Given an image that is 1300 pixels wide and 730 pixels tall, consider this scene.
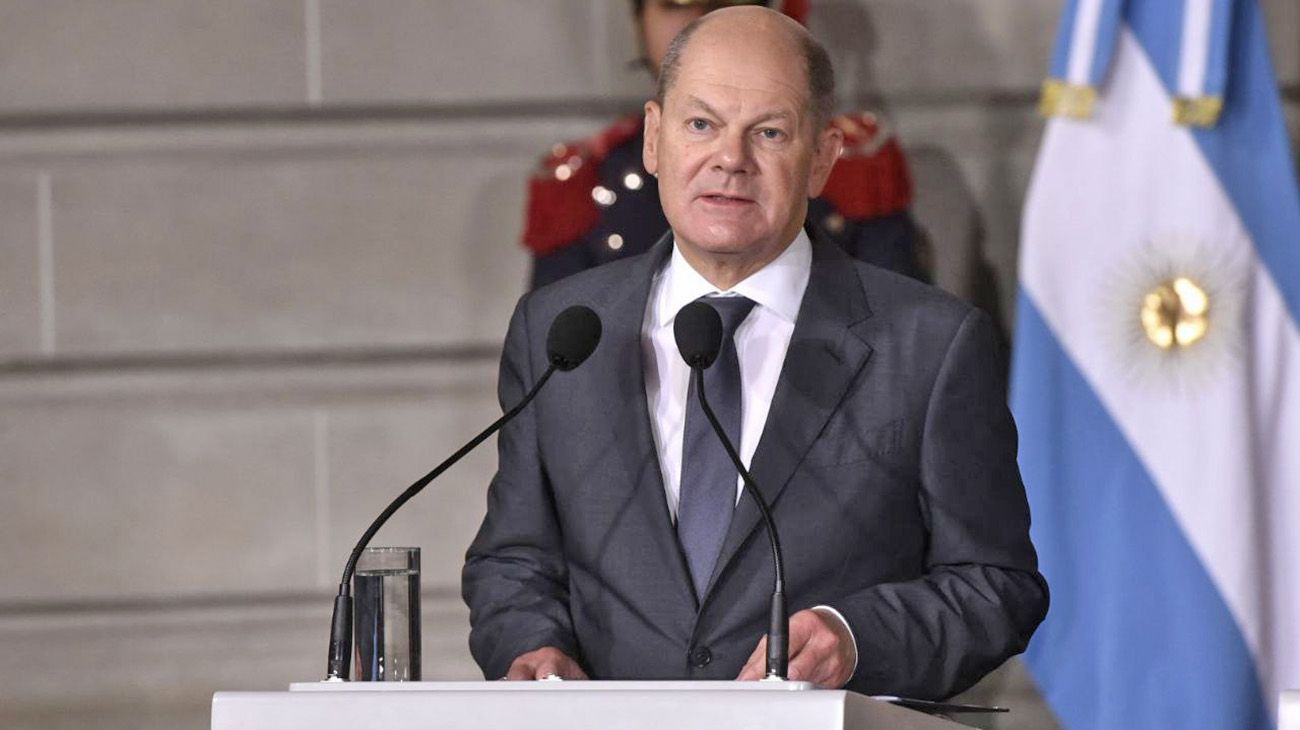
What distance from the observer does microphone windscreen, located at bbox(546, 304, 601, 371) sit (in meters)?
2.18

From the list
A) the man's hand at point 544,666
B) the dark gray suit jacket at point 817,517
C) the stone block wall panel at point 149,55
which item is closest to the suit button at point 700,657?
the dark gray suit jacket at point 817,517

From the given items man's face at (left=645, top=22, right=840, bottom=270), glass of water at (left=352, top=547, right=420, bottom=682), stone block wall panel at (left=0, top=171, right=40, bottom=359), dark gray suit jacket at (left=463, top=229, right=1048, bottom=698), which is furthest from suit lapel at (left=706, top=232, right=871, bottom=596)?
stone block wall panel at (left=0, top=171, right=40, bottom=359)

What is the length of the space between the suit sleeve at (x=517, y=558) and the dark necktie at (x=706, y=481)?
0.19 meters

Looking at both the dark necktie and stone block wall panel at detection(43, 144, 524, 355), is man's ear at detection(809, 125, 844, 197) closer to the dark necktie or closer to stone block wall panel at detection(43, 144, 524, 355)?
the dark necktie

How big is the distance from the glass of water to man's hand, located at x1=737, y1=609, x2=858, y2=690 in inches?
14.3

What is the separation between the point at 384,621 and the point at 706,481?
435 mm

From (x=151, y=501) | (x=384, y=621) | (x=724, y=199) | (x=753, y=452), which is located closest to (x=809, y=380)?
(x=753, y=452)

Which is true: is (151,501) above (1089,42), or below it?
below

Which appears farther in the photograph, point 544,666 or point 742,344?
point 742,344

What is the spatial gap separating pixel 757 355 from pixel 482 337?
2.59 meters

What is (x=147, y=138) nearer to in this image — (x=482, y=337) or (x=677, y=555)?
(x=482, y=337)

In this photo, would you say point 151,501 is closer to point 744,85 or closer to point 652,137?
point 652,137

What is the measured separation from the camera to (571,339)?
2.19m

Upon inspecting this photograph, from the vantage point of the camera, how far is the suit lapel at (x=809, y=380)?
236 cm
